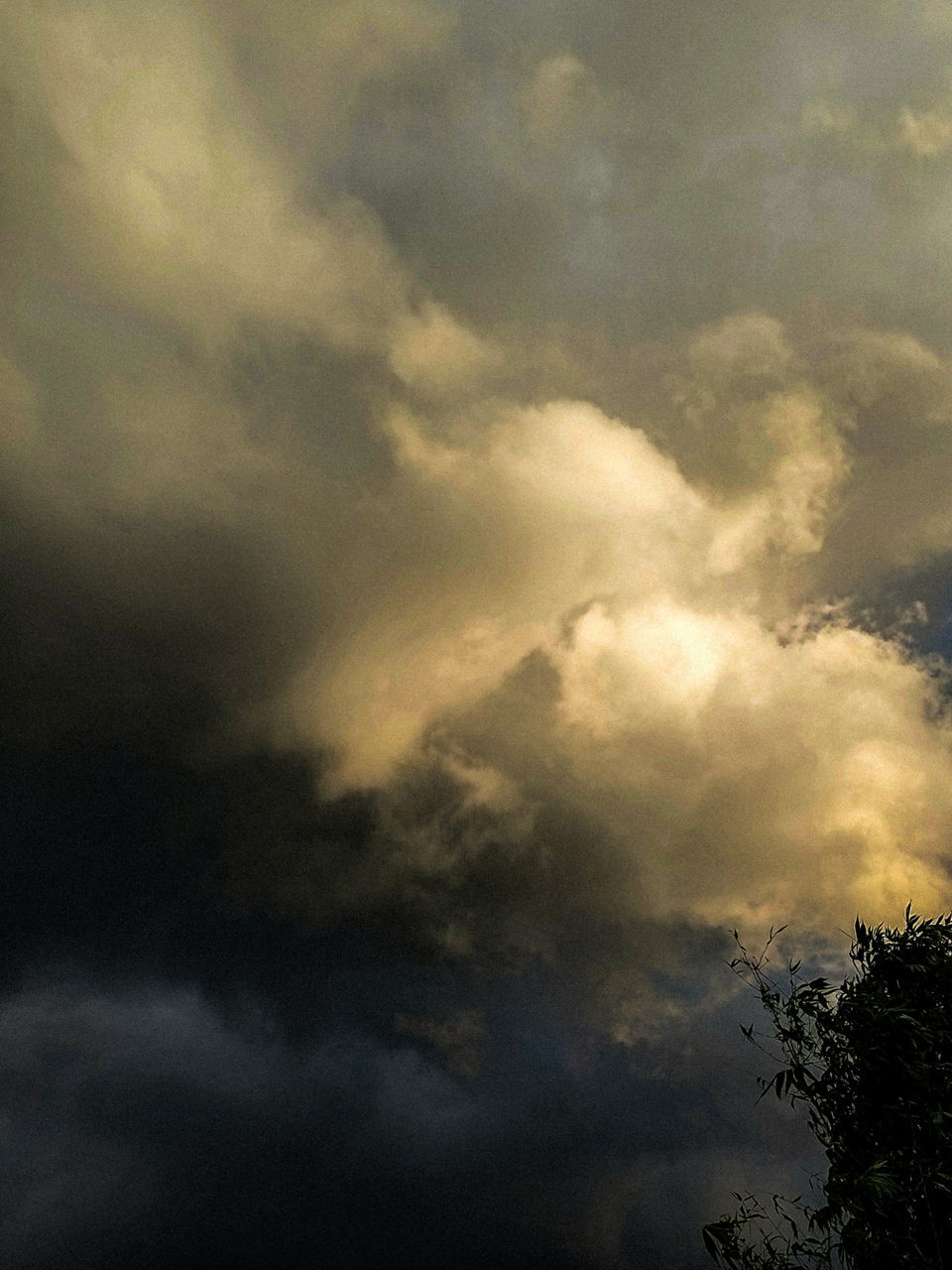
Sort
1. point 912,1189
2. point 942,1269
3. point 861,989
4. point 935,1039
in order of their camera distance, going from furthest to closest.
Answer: point 861,989 → point 935,1039 → point 912,1189 → point 942,1269

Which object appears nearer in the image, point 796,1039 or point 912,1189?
point 912,1189

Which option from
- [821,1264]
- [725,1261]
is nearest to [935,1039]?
[821,1264]

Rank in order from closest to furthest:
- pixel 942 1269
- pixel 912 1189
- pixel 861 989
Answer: pixel 942 1269 → pixel 912 1189 → pixel 861 989

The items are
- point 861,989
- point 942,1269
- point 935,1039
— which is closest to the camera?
point 942,1269

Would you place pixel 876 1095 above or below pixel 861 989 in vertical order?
below

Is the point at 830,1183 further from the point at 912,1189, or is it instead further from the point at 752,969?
the point at 752,969

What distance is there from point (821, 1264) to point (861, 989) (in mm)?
5035

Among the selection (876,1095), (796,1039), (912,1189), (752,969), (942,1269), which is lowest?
(942,1269)

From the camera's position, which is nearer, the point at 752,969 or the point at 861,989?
the point at 752,969

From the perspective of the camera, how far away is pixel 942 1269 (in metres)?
14.2

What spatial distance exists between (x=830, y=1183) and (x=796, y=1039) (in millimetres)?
2512

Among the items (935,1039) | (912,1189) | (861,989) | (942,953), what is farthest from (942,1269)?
(942,953)

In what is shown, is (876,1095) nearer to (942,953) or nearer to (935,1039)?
(935,1039)

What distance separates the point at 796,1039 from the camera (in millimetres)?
16969
